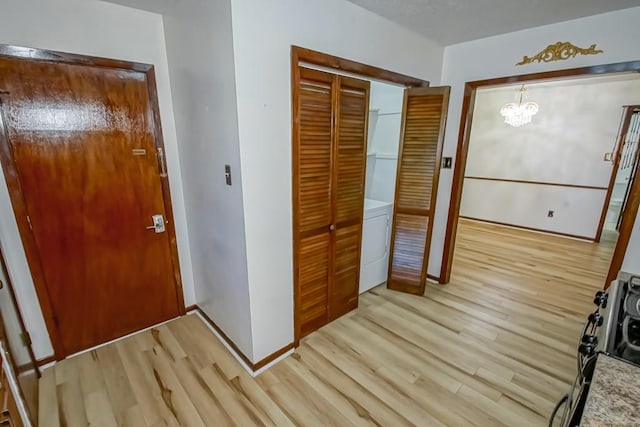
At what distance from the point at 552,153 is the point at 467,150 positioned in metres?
3.09

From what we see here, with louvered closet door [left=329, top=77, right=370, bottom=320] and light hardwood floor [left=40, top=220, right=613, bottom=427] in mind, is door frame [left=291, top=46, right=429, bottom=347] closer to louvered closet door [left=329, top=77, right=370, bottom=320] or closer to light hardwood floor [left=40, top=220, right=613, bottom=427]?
louvered closet door [left=329, top=77, right=370, bottom=320]

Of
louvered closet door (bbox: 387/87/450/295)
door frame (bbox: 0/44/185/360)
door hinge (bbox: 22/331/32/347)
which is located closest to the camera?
door frame (bbox: 0/44/185/360)

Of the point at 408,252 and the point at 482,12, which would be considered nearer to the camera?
the point at 482,12

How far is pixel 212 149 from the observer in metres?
1.75

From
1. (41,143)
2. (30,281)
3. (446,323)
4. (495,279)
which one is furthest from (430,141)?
(30,281)

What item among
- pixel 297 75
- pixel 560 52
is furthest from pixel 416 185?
pixel 297 75

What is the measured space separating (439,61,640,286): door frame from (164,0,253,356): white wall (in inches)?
84.0

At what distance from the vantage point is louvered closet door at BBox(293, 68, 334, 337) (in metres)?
1.77

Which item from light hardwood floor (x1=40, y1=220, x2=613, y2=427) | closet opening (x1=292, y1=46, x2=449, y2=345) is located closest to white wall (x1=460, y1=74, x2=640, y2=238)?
light hardwood floor (x1=40, y1=220, x2=613, y2=427)

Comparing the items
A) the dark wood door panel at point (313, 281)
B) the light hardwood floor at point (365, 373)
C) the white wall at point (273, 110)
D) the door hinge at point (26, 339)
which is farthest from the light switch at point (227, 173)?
the door hinge at point (26, 339)

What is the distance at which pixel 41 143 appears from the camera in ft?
5.45

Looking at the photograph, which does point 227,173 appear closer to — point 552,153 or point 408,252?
point 408,252

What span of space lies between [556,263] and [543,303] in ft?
4.19

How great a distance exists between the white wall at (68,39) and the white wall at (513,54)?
2474 millimetres
